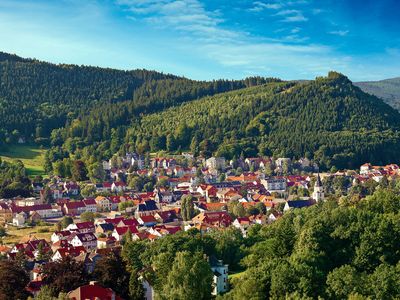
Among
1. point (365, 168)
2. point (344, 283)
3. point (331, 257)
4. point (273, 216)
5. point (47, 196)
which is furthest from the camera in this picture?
point (365, 168)

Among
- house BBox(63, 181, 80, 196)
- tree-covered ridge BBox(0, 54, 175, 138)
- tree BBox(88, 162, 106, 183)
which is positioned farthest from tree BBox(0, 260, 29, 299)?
tree-covered ridge BBox(0, 54, 175, 138)

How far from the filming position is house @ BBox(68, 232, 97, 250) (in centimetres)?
4834

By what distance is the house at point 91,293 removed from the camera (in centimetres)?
2903

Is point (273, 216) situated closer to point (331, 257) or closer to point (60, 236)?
point (60, 236)

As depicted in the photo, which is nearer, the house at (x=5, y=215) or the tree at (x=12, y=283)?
the tree at (x=12, y=283)

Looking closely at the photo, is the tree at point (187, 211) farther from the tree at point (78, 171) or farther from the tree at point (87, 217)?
the tree at point (78, 171)

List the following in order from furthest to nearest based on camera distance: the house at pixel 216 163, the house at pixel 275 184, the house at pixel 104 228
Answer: the house at pixel 216 163, the house at pixel 275 184, the house at pixel 104 228

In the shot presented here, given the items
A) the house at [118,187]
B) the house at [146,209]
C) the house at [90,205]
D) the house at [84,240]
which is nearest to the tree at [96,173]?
the house at [118,187]

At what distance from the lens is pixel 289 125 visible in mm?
106312

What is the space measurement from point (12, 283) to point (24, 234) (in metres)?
25.1

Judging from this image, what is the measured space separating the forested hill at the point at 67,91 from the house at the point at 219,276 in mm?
80005

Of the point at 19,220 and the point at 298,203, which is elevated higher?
the point at 298,203

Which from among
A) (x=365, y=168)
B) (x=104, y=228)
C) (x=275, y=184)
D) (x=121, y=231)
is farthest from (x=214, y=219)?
(x=365, y=168)

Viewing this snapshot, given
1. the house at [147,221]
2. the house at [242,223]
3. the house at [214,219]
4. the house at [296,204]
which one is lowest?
the house at [147,221]
